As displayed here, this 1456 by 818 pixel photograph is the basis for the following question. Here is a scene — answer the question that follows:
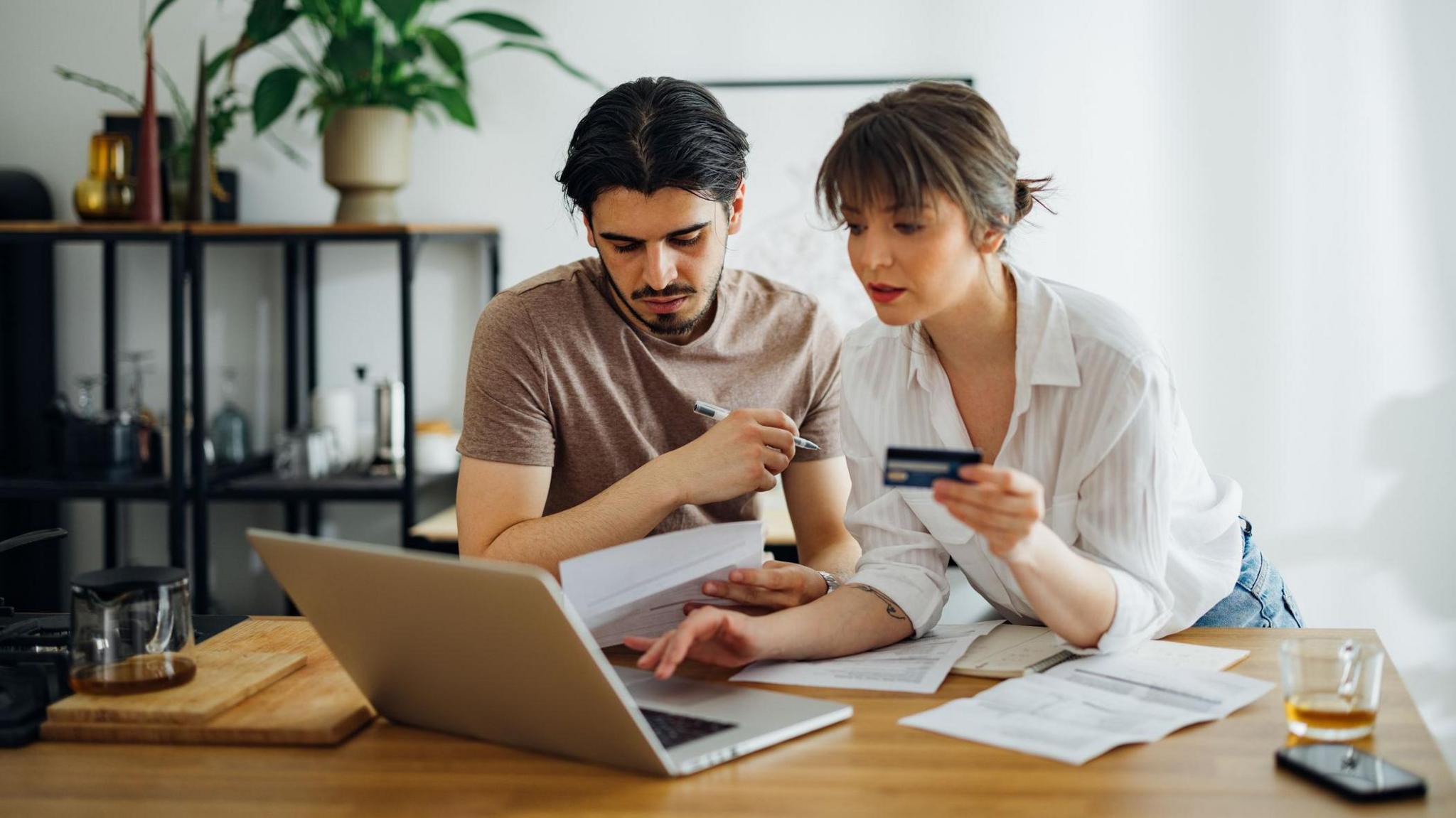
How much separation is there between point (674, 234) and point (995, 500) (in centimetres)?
74

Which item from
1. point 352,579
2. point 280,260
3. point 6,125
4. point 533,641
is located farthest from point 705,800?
point 6,125

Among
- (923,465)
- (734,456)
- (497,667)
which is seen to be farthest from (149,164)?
(923,465)

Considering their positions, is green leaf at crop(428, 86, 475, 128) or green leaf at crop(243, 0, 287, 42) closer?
green leaf at crop(243, 0, 287, 42)

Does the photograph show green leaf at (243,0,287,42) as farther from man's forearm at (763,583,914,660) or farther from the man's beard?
man's forearm at (763,583,914,660)

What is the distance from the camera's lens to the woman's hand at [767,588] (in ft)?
4.98

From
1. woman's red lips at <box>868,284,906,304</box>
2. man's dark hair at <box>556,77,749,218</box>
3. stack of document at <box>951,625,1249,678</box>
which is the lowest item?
stack of document at <box>951,625,1249,678</box>

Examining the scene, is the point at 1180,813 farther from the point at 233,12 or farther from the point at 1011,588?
the point at 233,12

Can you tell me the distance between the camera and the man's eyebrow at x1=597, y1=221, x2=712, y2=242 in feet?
5.86

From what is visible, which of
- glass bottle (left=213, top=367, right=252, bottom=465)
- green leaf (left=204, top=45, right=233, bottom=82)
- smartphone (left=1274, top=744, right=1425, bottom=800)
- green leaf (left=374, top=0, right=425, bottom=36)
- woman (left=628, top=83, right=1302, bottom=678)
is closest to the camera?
smartphone (left=1274, top=744, right=1425, bottom=800)

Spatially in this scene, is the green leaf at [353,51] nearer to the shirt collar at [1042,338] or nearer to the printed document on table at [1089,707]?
the shirt collar at [1042,338]

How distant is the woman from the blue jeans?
11 cm

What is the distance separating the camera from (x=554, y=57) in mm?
3180

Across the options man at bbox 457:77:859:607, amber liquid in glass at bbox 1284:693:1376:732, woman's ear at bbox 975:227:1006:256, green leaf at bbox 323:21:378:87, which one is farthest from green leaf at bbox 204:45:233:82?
amber liquid in glass at bbox 1284:693:1376:732

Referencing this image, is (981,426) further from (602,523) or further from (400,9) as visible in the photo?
(400,9)
